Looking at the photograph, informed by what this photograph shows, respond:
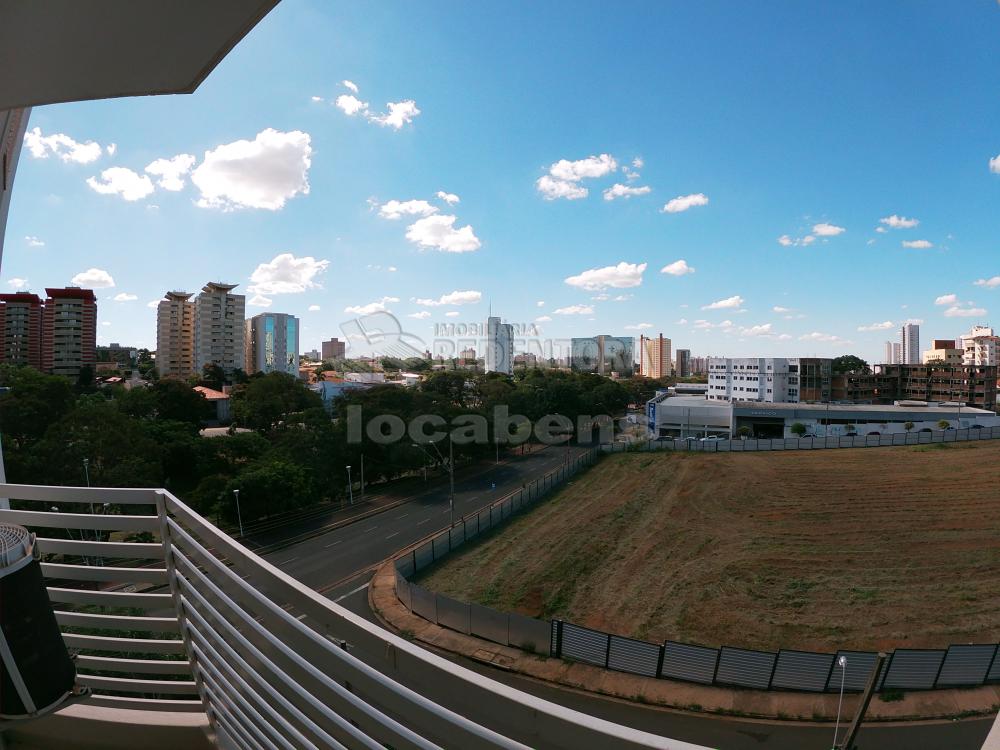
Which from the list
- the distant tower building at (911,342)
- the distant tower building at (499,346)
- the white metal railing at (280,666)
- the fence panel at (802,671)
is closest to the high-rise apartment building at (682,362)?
the distant tower building at (911,342)

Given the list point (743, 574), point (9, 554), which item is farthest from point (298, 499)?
point (9, 554)

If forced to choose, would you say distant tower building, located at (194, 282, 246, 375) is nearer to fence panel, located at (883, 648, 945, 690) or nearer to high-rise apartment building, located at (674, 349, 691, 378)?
fence panel, located at (883, 648, 945, 690)

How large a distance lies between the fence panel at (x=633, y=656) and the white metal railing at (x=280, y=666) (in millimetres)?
4428

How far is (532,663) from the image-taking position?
505cm

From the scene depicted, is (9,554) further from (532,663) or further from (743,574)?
(743,574)

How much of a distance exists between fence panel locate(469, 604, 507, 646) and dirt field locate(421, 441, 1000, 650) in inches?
31.6

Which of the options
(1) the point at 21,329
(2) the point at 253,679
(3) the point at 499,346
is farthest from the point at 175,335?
(2) the point at 253,679

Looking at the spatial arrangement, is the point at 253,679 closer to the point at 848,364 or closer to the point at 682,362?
the point at 848,364

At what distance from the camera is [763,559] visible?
7.86 m

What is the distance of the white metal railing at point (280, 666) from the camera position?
0.48 metres

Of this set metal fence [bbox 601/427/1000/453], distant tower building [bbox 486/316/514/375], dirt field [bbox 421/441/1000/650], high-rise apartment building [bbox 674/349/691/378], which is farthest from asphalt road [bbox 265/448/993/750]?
high-rise apartment building [bbox 674/349/691/378]

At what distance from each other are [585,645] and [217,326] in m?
33.5

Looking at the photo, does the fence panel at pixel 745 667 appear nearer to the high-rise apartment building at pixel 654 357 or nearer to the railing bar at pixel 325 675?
the railing bar at pixel 325 675

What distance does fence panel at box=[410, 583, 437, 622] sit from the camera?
19.4ft
